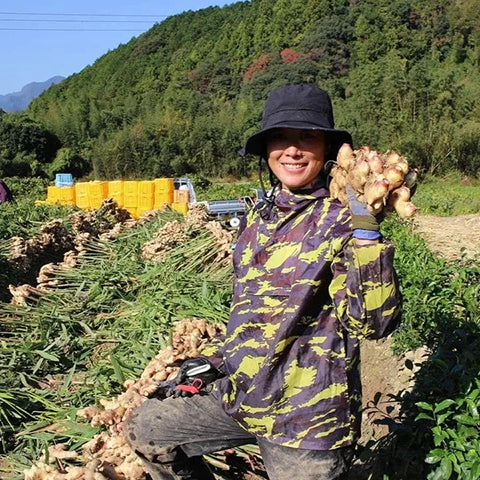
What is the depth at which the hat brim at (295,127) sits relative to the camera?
1770 millimetres

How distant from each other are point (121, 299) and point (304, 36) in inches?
2158

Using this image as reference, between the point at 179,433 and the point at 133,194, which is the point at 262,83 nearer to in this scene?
the point at 133,194

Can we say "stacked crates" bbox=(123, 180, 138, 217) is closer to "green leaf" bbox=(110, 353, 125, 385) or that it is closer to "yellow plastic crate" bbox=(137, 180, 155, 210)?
"yellow plastic crate" bbox=(137, 180, 155, 210)

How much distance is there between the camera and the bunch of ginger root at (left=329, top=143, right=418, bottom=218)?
4.95 feet

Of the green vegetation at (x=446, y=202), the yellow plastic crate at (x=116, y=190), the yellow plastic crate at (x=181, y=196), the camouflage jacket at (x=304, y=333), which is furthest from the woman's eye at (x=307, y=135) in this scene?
the green vegetation at (x=446, y=202)

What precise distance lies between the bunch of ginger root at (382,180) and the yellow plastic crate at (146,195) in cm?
1122

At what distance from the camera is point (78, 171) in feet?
115

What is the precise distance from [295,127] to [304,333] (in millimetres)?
591

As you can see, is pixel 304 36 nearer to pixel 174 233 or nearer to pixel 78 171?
pixel 78 171

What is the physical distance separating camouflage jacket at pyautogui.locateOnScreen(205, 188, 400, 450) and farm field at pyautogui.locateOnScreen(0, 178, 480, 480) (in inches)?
22.7

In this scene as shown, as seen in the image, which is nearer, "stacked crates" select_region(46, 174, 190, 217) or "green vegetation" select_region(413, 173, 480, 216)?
"stacked crates" select_region(46, 174, 190, 217)

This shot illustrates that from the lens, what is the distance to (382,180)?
1.51 metres

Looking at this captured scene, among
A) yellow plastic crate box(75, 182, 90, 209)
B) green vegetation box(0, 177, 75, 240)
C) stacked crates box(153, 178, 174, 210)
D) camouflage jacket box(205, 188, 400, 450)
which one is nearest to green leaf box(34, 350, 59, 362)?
camouflage jacket box(205, 188, 400, 450)

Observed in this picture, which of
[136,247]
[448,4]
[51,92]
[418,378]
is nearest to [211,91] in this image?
[51,92]
